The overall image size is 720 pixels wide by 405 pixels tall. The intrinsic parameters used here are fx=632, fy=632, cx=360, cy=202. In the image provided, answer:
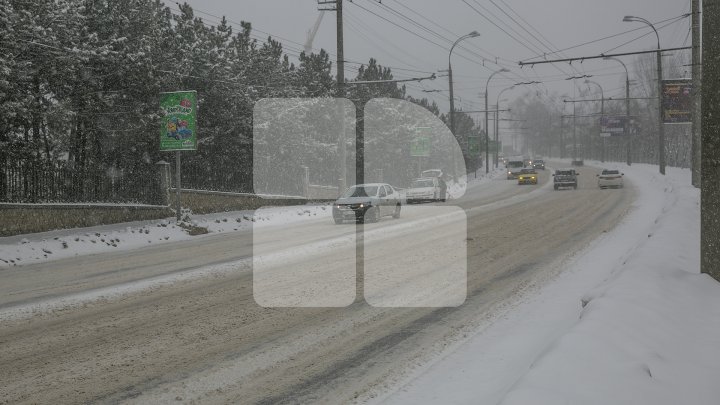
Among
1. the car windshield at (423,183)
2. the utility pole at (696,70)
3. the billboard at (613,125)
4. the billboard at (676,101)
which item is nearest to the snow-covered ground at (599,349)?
the utility pole at (696,70)

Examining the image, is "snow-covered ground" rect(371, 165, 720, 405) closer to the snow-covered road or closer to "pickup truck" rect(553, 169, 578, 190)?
the snow-covered road

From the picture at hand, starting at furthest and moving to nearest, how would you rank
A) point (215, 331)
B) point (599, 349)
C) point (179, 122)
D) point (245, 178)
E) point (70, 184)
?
point (245, 178) < point (179, 122) < point (70, 184) < point (215, 331) < point (599, 349)

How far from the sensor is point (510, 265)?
1226cm

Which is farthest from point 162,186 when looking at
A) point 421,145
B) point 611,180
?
point 611,180

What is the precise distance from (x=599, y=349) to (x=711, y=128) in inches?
174

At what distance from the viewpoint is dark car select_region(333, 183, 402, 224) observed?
74.1 feet

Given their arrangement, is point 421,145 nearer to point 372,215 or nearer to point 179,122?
point 372,215

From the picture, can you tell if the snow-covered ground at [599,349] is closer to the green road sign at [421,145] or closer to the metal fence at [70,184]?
the metal fence at [70,184]

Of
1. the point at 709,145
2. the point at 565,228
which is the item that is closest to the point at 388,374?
the point at 709,145

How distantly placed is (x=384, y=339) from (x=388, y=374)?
1197mm

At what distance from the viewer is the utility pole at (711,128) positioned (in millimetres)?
8133

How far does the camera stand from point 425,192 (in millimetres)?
36562

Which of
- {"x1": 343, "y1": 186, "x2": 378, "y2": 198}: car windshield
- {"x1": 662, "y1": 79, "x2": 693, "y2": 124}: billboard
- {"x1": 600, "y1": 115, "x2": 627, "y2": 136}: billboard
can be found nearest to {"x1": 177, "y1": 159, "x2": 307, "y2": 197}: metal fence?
{"x1": 343, "y1": 186, "x2": 378, "y2": 198}: car windshield

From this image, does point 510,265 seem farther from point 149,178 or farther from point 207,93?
point 207,93
